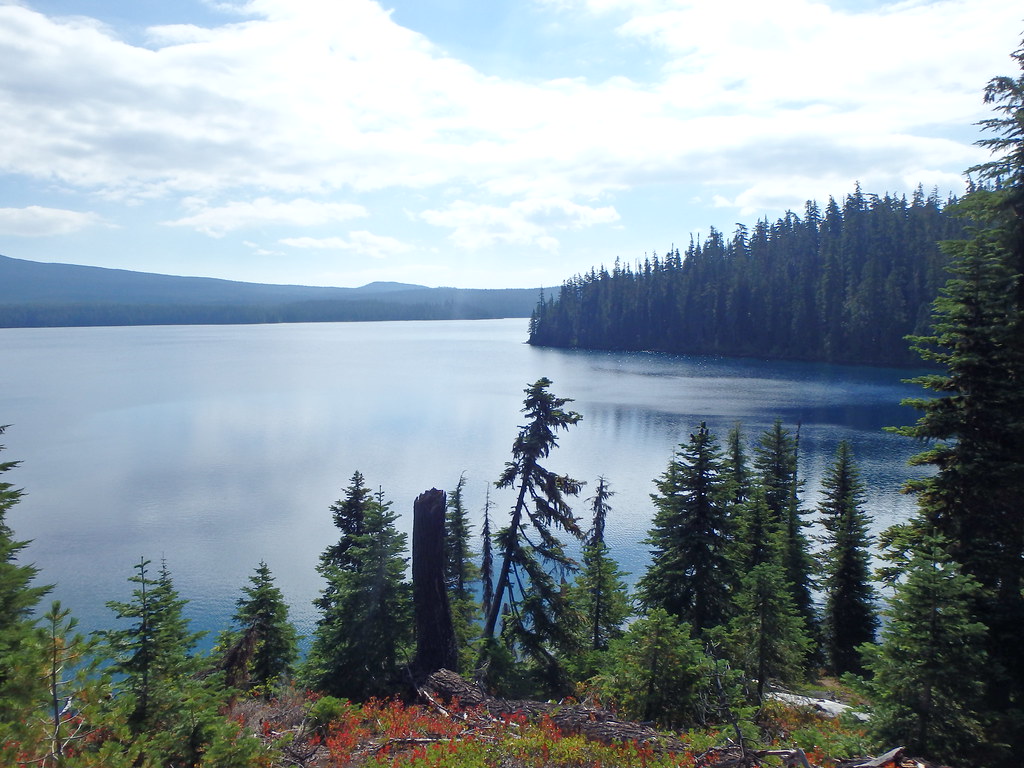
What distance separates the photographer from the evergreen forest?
22.7 ft

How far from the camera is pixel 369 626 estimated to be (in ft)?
45.3

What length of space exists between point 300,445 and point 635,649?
1873 inches

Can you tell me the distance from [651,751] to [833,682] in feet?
53.8

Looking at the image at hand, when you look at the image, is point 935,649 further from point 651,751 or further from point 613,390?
point 613,390

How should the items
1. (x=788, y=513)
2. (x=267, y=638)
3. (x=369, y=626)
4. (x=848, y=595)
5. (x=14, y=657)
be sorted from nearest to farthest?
1. (x=14, y=657)
2. (x=369, y=626)
3. (x=267, y=638)
4. (x=848, y=595)
5. (x=788, y=513)

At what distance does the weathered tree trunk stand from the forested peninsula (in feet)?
347

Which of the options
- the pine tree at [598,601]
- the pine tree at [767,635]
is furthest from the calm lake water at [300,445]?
the pine tree at [767,635]

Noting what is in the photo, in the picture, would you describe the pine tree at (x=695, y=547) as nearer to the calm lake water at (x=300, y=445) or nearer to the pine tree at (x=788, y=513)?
the pine tree at (x=788, y=513)

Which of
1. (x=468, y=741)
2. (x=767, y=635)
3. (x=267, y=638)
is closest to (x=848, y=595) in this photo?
(x=767, y=635)

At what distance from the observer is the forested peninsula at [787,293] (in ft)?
377

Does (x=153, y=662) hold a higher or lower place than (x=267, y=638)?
higher

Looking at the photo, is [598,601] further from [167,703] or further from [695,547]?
[167,703]

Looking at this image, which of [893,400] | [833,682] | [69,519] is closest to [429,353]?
[893,400]

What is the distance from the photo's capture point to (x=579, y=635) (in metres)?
17.6
